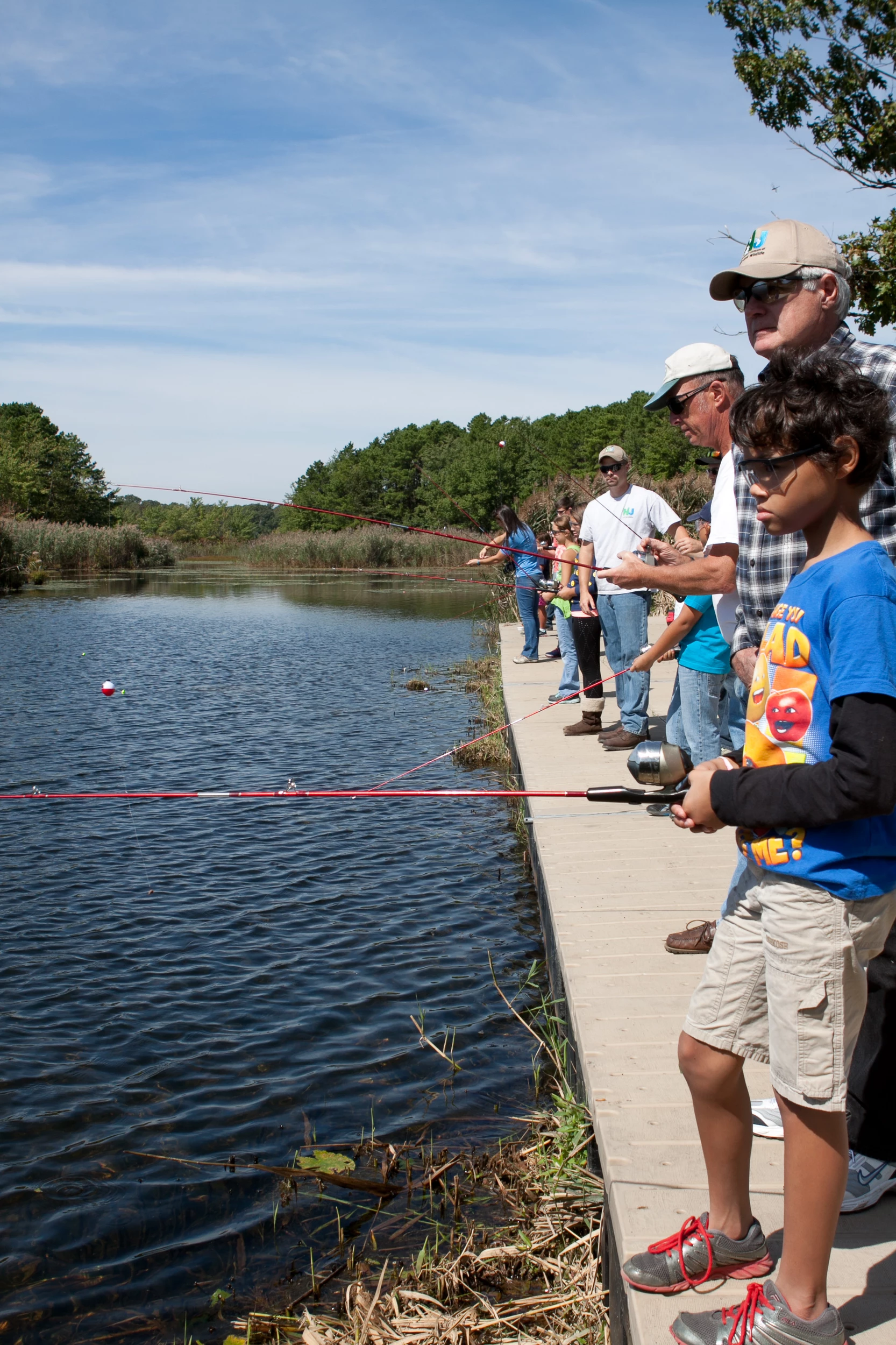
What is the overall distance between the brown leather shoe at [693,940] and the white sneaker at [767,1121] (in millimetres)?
1162

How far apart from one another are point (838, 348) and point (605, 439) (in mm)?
80930

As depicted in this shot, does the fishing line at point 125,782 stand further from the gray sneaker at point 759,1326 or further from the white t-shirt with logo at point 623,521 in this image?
the gray sneaker at point 759,1326

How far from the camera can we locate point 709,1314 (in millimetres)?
2158

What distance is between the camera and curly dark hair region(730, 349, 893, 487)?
6.63ft

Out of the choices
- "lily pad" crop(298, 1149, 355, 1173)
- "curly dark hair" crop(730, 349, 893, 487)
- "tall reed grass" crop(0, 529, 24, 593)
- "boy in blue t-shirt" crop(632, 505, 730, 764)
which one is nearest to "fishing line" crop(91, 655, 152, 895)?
"lily pad" crop(298, 1149, 355, 1173)

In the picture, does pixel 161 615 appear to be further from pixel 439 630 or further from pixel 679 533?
pixel 679 533

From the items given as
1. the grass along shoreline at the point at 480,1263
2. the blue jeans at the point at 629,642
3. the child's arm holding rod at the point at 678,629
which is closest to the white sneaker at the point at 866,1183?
the grass along shoreline at the point at 480,1263

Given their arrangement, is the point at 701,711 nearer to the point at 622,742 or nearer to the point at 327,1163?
the point at 327,1163

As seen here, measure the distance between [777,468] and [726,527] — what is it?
1715 millimetres

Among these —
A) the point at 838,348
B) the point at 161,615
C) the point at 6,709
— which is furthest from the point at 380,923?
the point at 161,615

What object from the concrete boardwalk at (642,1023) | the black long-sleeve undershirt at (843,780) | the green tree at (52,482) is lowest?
the concrete boardwalk at (642,1023)

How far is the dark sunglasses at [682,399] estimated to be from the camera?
4156mm

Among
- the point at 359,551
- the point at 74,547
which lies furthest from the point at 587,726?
the point at 359,551

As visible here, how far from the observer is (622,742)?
26.7 ft
